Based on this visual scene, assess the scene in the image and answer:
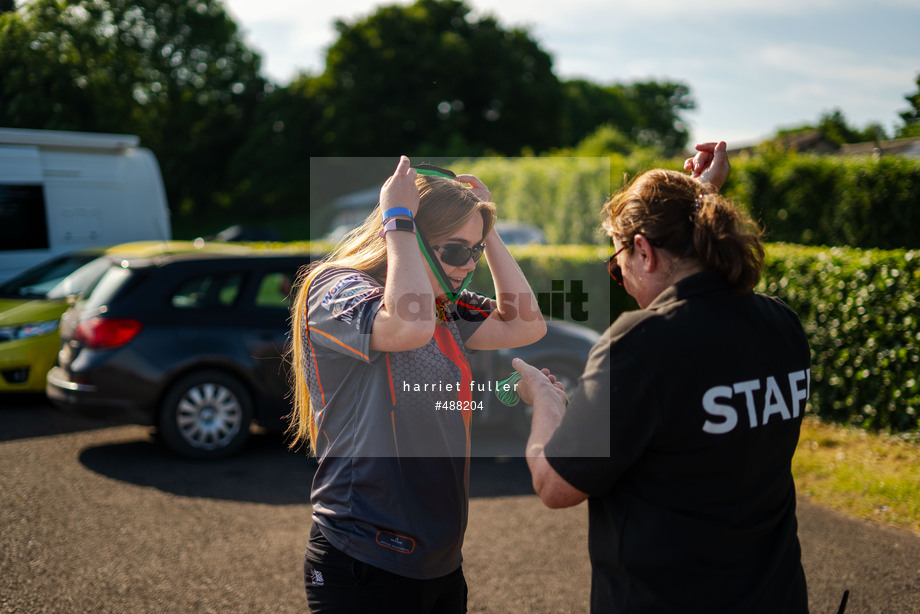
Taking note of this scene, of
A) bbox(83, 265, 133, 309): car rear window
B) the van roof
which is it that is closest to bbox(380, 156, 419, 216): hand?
bbox(83, 265, 133, 309): car rear window

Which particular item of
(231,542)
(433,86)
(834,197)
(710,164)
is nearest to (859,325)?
(710,164)

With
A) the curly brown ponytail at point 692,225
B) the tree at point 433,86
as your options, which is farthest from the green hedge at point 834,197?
the tree at point 433,86

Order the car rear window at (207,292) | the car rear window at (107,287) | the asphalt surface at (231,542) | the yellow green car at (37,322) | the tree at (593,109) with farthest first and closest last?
the tree at (593,109) < the yellow green car at (37,322) < the car rear window at (207,292) < the car rear window at (107,287) < the asphalt surface at (231,542)

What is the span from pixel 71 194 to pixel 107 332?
545cm

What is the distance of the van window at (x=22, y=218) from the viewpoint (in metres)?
9.88

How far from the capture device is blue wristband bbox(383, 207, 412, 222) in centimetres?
189

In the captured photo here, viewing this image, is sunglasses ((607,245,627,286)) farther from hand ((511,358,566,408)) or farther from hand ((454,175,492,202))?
hand ((454,175,492,202))

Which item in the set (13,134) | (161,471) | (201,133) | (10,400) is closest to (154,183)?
(13,134)

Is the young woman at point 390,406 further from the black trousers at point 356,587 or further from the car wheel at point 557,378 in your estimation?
the car wheel at point 557,378

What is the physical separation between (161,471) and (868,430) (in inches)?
242

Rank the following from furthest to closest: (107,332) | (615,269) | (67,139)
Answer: (67,139) < (107,332) < (615,269)

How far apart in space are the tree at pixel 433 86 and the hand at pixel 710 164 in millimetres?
38481

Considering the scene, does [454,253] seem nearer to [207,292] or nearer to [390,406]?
[390,406]

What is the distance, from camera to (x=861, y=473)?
580 cm
